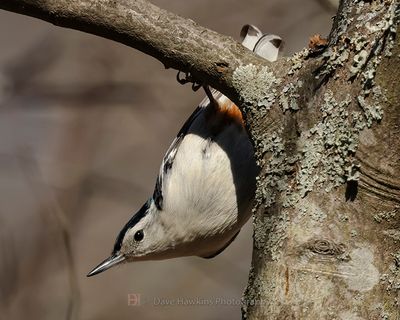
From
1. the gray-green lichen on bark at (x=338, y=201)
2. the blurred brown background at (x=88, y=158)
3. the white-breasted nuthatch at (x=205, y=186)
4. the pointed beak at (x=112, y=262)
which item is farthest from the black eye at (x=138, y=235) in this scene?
the gray-green lichen on bark at (x=338, y=201)

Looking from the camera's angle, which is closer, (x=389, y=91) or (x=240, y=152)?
(x=389, y=91)

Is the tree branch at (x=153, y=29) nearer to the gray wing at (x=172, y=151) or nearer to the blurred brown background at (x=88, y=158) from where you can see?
the gray wing at (x=172, y=151)

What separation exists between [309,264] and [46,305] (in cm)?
288

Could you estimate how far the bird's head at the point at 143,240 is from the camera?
285cm

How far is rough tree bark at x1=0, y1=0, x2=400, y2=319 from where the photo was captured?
1.44m

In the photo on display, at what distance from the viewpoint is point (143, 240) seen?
115 inches

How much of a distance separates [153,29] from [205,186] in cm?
91

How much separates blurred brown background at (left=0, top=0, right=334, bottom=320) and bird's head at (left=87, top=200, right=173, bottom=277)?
1.06 metres

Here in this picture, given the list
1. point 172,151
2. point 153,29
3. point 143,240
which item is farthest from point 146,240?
point 153,29

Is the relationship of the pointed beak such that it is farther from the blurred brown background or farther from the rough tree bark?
the rough tree bark

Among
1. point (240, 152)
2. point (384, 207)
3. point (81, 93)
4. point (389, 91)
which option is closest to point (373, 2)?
point (389, 91)

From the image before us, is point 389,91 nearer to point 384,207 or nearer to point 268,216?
point 384,207

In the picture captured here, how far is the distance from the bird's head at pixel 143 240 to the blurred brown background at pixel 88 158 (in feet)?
3.48

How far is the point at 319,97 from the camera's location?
151 centimetres
